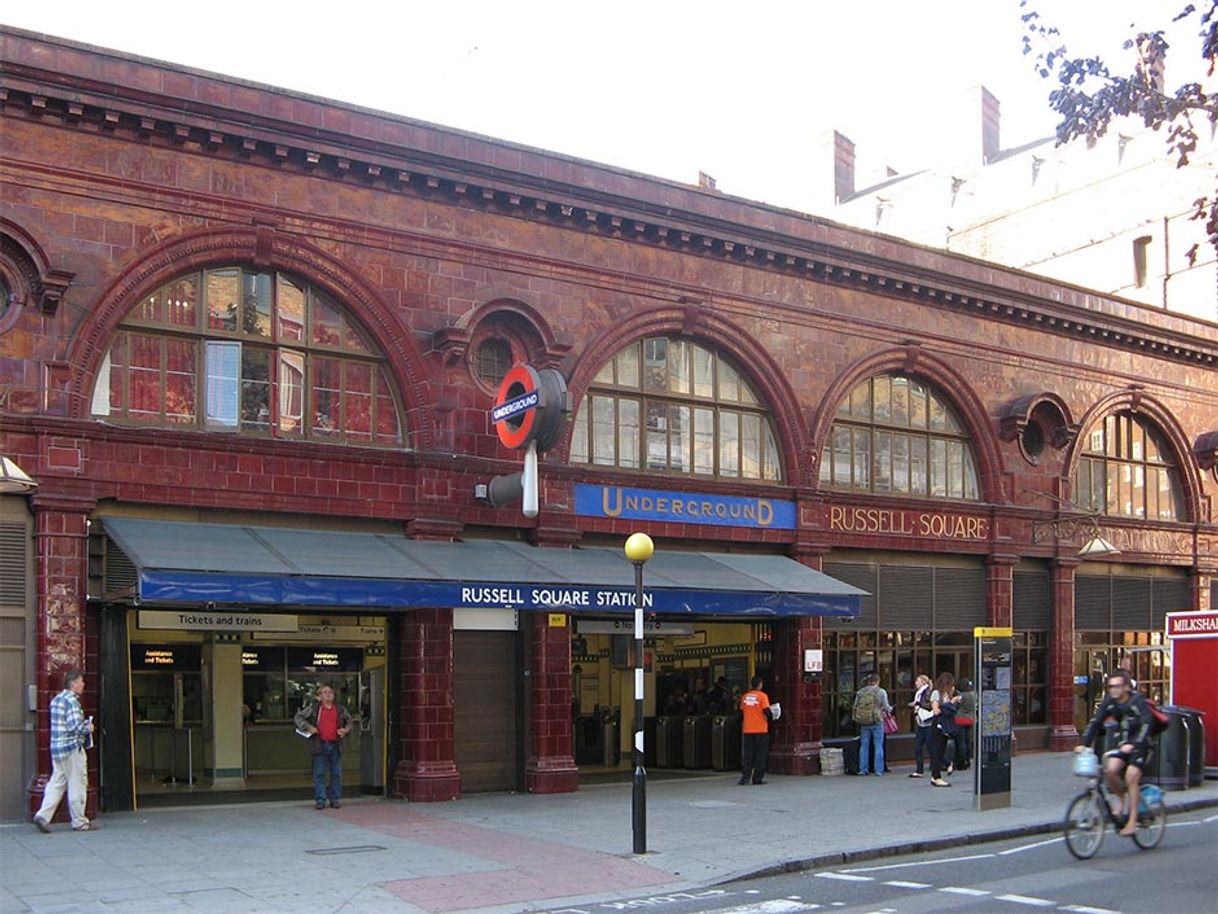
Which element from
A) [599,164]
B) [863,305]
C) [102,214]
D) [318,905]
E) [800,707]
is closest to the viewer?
[318,905]

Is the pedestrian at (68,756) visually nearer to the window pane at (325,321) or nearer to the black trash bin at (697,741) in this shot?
the window pane at (325,321)

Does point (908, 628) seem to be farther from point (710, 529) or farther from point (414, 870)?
point (414, 870)

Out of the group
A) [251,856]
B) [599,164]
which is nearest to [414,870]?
[251,856]

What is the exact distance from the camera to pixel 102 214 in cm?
1733

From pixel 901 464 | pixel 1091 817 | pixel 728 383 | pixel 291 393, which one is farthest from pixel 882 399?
pixel 1091 817

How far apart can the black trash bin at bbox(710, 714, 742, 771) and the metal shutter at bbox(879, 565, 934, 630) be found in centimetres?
344

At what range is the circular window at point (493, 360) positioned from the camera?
20.8m

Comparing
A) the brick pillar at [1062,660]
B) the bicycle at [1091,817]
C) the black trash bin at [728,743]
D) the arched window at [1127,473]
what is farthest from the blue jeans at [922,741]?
the arched window at [1127,473]

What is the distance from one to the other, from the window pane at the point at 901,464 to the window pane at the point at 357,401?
10.9 m

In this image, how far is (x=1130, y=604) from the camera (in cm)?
3047

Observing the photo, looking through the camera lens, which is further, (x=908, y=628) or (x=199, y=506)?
(x=908, y=628)

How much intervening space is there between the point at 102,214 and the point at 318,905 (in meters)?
9.63

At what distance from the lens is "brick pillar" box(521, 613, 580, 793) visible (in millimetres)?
20172

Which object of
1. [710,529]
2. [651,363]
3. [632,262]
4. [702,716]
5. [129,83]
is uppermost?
[129,83]
